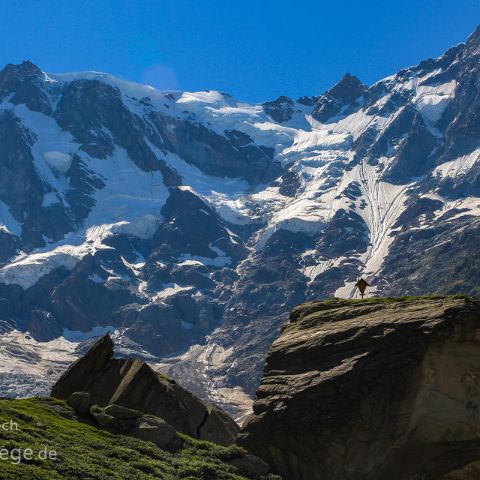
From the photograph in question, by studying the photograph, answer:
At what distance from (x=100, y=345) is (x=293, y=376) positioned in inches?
530

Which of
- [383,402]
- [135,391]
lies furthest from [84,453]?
[383,402]

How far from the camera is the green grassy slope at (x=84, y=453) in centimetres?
3841

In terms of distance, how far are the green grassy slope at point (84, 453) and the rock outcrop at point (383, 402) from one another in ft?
10.9

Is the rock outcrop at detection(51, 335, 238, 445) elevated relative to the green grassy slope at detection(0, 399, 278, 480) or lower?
elevated

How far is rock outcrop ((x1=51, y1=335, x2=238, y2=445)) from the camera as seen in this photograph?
54.3m

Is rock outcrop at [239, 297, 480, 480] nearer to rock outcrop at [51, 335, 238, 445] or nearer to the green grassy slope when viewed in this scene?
the green grassy slope

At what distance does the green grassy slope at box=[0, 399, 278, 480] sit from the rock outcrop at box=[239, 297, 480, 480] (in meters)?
3.32

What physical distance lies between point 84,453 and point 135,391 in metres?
11.7

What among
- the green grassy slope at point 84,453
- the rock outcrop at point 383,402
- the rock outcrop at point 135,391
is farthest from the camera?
the rock outcrop at point 135,391

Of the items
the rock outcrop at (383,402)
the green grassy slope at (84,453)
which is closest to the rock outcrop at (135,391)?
the green grassy slope at (84,453)

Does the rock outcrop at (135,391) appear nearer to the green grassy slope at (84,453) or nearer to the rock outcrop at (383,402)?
the green grassy slope at (84,453)

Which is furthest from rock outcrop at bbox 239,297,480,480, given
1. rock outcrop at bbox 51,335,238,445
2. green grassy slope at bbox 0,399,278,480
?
rock outcrop at bbox 51,335,238,445

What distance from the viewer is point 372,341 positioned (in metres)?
47.4

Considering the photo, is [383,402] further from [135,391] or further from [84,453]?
[135,391]
